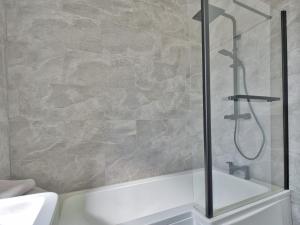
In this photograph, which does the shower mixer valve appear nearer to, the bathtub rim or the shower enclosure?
the shower enclosure

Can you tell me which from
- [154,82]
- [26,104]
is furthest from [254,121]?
[26,104]

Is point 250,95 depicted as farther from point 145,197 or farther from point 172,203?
point 145,197

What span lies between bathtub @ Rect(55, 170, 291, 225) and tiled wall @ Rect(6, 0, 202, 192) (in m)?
0.11

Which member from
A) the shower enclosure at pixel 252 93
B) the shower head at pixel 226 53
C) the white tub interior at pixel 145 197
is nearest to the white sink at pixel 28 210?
the white tub interior at pixel 145 197

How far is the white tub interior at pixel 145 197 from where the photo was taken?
1.13 m

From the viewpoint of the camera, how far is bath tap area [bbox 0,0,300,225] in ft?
3.57

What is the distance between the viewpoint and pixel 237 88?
4.35ft

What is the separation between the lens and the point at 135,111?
157 cm

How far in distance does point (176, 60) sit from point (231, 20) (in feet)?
1.94

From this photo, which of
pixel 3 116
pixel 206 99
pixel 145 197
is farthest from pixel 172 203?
pixel 3 116

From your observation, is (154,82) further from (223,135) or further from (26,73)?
(26,73)

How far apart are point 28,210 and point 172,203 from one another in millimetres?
1036

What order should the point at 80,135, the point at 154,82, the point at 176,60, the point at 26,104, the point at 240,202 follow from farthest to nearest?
the point at 176,60 < the point at 154,82 < the point at 80,135 < the point at 26,104 < the point at 240,202

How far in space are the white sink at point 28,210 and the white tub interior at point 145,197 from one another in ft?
1.22
